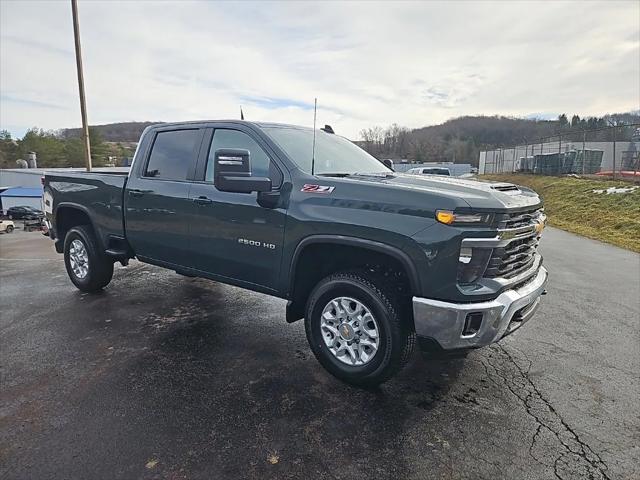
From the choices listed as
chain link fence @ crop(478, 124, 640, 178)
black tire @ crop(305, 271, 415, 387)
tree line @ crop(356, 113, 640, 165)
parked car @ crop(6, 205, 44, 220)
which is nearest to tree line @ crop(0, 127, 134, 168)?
parked car @ crop(6, 205, 44, 220)

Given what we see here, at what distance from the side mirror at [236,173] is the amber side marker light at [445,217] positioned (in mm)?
1332

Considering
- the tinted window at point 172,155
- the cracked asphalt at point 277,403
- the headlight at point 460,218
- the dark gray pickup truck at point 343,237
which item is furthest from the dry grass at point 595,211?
the tinted window at point 172,155

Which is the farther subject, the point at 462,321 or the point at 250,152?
the point at 250,152

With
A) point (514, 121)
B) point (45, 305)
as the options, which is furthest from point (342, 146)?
point (514, 121)

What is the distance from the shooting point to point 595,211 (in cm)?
1511

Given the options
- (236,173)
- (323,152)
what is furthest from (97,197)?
(323,152)

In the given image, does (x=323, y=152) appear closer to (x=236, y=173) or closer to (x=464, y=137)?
(x=236, y=173)

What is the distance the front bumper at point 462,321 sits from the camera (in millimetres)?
2805

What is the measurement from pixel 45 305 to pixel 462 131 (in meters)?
120

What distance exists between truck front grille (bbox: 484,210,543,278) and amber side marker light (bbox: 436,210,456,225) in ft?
1.21

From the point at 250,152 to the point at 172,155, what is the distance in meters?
1.17

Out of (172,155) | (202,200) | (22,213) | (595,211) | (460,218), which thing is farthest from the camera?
(22,213)

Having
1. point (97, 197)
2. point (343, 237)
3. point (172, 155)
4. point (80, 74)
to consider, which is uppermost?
point (80, 74)

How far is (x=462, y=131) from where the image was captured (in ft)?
375
